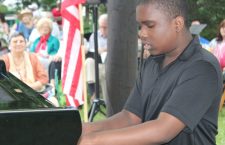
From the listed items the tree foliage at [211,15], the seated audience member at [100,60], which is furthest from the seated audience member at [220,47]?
the seated audience member at [100,60]

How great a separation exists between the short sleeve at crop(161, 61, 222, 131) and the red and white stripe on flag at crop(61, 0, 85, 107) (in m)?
4.13

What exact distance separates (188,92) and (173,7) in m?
0.36

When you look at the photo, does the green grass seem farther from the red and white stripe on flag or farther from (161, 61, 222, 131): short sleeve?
(161, 61, 222, 131): short sleeve

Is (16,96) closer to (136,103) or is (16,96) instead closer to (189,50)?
(136,103)

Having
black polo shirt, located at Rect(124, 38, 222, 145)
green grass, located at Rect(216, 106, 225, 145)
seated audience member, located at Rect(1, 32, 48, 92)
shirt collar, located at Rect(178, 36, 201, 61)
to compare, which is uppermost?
shirt collar, located at Rect(178, 36, 201, 61)

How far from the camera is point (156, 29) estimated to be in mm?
2180

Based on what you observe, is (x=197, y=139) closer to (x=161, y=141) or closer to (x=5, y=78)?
(x=161, y=141)

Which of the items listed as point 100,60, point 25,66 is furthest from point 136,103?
point 100,60

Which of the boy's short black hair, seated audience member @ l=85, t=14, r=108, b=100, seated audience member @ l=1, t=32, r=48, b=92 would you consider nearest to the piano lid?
the boy's short black hair

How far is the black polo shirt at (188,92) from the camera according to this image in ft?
6.95

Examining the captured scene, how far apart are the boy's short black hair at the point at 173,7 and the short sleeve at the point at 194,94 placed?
21 centimetres

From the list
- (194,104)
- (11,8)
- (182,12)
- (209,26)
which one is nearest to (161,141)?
(194,104)

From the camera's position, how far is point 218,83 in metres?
2.20

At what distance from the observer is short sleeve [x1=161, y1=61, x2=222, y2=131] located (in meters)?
2.10
